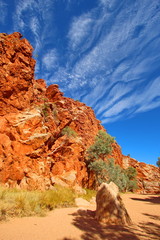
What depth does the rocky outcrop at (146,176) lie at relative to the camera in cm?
4397

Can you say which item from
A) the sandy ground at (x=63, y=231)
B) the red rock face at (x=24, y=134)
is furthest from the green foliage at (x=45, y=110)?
the sandy ground at (x=63, y=231)

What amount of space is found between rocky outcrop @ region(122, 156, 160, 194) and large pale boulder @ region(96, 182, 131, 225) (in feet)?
146

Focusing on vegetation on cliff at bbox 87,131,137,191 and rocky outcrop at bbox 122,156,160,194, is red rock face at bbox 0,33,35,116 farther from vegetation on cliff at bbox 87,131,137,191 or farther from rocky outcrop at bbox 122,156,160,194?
rocky outcrop at bbox 122,156,160,194

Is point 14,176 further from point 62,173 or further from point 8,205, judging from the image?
point 62,173

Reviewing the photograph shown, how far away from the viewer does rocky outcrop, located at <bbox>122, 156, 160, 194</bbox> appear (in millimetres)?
43969

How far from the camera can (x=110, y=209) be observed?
5.77 metres

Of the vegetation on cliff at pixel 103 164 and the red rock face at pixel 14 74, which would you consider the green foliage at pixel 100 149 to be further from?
the red rock face at pixel 14 74

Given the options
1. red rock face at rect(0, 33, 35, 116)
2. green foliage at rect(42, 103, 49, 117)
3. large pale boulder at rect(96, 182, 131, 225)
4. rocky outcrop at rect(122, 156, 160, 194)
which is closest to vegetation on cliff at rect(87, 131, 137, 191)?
green foliage at rect(42, 103, 49, 117)

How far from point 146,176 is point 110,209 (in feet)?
162

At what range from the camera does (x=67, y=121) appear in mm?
27531

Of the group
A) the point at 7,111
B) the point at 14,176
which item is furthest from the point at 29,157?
the point at 7,111

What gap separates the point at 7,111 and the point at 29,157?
5.06m

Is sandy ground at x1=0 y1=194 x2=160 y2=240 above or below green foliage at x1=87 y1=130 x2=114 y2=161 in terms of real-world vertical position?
below

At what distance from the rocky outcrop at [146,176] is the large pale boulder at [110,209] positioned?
4449 cm
